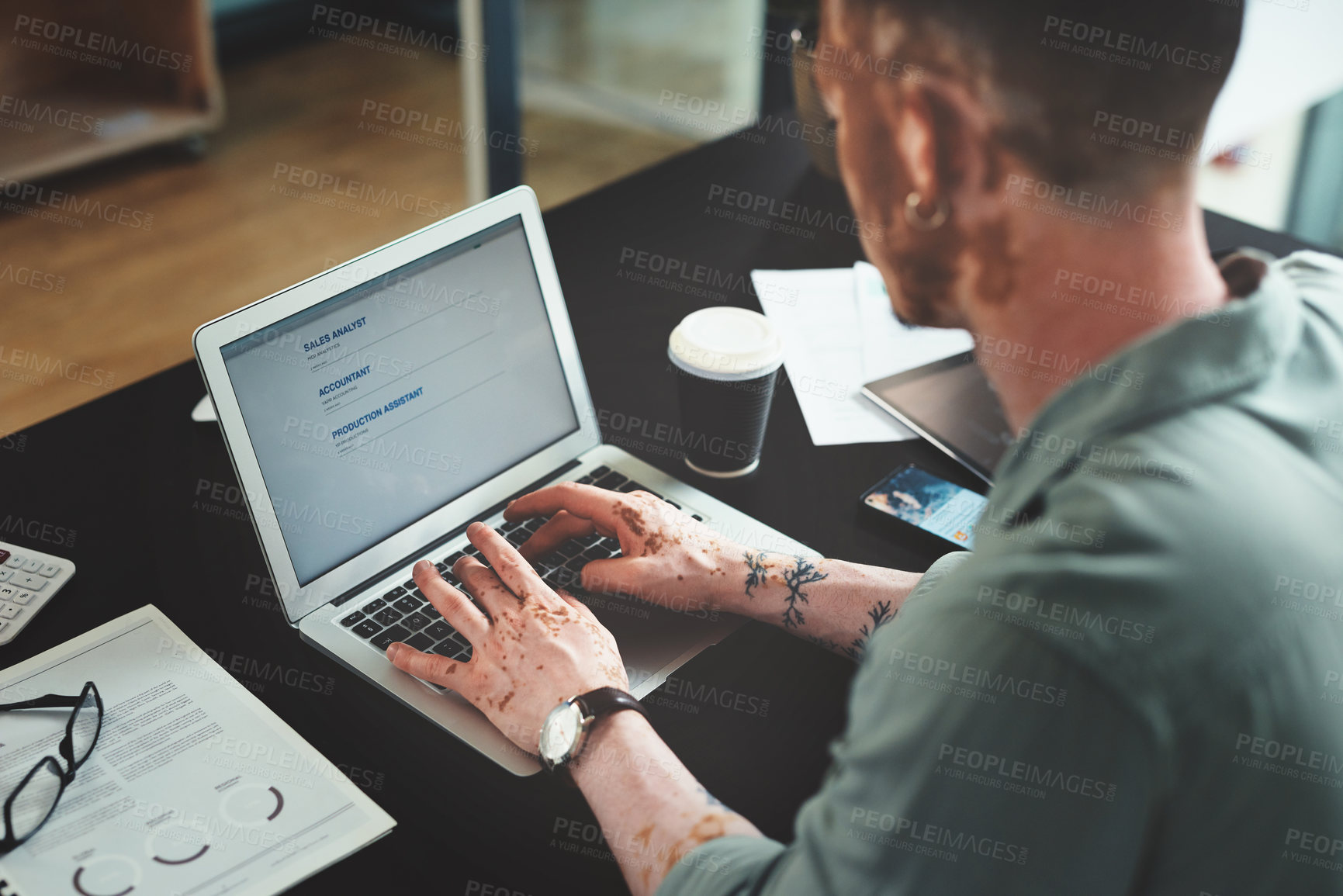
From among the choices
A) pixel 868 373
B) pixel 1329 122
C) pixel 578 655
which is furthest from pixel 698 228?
pixel 1329 122

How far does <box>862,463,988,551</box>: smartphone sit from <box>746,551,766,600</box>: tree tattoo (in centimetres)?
15

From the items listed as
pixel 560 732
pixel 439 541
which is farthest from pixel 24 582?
pixel 560 732

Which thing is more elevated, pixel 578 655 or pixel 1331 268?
pixel 1331 268

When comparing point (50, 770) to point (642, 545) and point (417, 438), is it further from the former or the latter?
point (642, 545)

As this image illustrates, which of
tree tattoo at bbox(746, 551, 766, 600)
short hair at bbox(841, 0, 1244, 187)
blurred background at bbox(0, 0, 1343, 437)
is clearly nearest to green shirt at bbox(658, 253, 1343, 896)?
short hair at bbox(841, 0, 1244, 187)

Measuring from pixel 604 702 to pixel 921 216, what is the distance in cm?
42

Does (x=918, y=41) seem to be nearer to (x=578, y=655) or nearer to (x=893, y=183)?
(x=893, y=183)

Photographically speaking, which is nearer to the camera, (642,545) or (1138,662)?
(1138,662)

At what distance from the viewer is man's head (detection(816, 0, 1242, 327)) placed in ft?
1.91

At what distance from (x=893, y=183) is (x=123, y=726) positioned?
0.68m

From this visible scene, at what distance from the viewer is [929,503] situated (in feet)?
3.52

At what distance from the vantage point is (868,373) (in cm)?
127

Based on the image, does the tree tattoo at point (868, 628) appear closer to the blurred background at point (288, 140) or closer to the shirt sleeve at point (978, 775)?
the shirt sleeve at point (978, 775)

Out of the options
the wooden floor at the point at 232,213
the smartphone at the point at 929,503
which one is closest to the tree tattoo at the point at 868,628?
the smartphone at the point at 929,503
